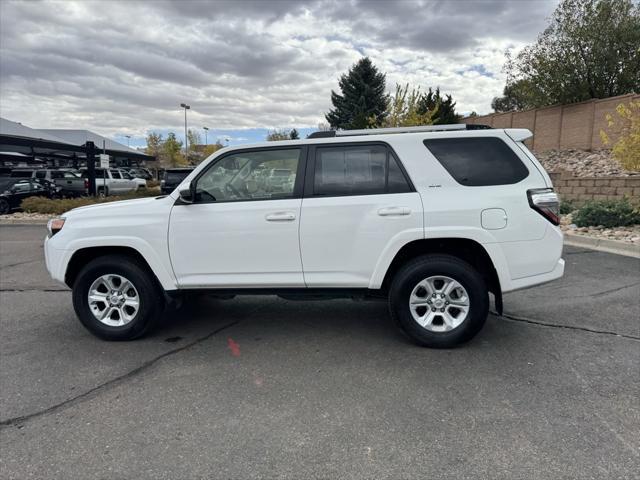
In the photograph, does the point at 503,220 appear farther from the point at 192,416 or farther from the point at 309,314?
the point at 192,416

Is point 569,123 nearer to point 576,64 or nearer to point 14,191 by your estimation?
point 576,64

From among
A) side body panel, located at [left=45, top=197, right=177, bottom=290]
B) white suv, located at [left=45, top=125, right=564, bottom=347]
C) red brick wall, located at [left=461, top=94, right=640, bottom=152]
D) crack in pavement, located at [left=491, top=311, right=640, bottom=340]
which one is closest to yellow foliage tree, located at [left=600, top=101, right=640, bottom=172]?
crack in pavement, located at [left=491, top=311, right=640, bottom=340]

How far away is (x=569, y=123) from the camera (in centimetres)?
2344

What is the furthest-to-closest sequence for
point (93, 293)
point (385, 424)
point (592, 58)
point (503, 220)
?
point (592, 58) → point (93, 293) → point (503, 220) → point (385, 424)

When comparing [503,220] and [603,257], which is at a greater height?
[503,220]

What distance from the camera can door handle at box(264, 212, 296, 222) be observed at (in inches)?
159

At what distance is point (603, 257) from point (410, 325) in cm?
615

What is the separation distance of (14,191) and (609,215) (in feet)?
66.4

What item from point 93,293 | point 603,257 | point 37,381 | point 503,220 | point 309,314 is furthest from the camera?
point 603,257

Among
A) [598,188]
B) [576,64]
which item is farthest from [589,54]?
[598,188]

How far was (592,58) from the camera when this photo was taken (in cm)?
2466

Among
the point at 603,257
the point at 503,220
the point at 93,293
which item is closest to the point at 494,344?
the point at 503,220

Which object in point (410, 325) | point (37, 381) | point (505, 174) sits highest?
point (505, 174)

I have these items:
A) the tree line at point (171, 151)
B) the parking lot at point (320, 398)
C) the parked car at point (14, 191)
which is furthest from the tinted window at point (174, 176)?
the tree line at point (171, 151)
